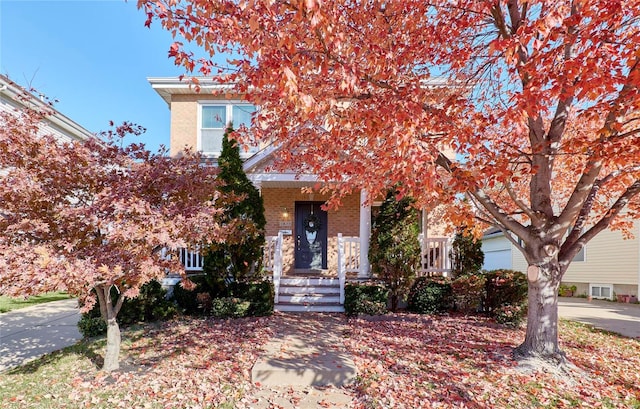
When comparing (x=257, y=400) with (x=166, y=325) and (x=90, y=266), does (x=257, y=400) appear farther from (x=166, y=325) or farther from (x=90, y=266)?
(x=166, y=325)

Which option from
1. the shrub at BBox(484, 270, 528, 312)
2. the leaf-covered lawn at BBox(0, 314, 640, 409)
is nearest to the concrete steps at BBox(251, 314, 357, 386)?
the leaf-covered lawn at BBox(0, 314, 640, 409)

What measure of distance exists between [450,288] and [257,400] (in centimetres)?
607

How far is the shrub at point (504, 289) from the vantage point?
758cm

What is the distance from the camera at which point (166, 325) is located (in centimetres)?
720

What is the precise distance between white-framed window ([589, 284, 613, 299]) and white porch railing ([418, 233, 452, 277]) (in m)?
7.95

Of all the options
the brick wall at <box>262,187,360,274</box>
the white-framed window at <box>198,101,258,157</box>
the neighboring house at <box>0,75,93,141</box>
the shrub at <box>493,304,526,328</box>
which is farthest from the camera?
the white-framed window at <box>198,101,258,157</box>

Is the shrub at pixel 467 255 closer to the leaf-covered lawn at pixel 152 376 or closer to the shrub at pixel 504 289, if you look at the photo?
the shrub at pixel 504 289

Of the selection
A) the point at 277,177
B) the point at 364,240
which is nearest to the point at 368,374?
the point at 364,240

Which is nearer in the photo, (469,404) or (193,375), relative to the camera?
(469,404)

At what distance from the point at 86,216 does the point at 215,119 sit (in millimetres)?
8143

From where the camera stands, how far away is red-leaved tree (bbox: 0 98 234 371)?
153 inches

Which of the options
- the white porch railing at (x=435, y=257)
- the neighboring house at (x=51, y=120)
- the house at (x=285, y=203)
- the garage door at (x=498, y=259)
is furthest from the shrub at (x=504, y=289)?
the neighboring house at (x=51, y=120)

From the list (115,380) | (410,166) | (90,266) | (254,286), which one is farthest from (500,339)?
(90,266)

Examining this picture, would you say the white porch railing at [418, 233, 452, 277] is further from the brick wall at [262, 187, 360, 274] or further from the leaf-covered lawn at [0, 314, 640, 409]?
the leaf-covered lawn at [0, 314, 640, 409]
